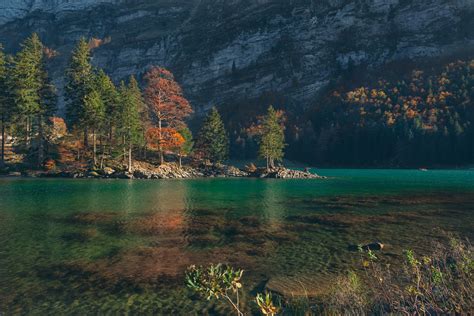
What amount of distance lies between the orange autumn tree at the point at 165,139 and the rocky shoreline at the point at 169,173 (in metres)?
4.98

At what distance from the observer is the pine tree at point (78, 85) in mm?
79812

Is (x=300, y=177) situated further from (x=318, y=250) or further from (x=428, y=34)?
(x=428, y=34)

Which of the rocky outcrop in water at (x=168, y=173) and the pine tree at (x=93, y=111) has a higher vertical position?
the pine tree at (x=93, y=111)

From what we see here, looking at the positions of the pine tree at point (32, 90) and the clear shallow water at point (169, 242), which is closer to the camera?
the clear shallow water at point (169, 242)

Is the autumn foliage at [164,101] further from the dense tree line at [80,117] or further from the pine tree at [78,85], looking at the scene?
the pine tree at [78,85]

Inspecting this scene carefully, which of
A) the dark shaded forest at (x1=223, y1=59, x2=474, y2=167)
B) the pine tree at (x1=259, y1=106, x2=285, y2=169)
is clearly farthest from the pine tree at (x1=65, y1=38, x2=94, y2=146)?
the dark shaded forest at (x1=223, y1=59, x2=474, y2=167)

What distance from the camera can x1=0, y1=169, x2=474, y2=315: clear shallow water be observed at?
13.0 meters

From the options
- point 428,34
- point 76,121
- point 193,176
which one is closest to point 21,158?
point 76,121

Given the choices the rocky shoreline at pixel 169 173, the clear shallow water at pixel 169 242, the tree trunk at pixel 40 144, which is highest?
the tree trunk at pixel 40 144

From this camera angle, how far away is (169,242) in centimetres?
→ 2084

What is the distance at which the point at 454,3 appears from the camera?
197125 millimetres

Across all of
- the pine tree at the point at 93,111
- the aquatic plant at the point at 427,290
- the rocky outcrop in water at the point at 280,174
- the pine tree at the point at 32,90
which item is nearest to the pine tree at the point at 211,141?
the rocky outcrop in water at the point at 280,174

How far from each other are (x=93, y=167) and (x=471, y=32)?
20124cm

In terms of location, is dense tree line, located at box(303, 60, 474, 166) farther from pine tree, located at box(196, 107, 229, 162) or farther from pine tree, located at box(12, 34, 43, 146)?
pine tree, located at box(12, 34, 43, 146)
